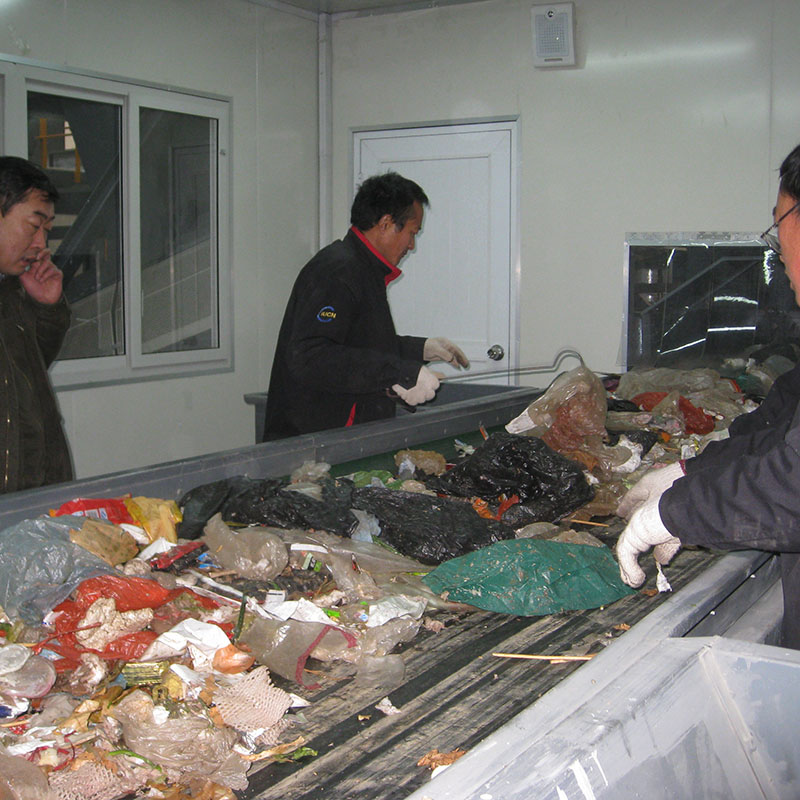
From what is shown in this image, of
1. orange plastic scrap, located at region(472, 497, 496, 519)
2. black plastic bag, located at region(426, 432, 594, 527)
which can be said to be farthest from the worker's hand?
orange plastic scrap, located at region(472, 497, 496, 519)

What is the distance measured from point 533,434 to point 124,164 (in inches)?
114

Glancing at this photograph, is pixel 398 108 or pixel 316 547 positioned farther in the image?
pixel 398 108

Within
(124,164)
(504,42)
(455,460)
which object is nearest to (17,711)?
(455,460)

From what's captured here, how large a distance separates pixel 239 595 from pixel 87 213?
3.48m

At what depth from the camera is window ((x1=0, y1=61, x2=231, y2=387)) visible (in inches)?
180

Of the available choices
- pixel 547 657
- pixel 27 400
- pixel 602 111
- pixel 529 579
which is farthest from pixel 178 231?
pixel 547 657

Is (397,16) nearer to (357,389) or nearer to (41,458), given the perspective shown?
(357,389)

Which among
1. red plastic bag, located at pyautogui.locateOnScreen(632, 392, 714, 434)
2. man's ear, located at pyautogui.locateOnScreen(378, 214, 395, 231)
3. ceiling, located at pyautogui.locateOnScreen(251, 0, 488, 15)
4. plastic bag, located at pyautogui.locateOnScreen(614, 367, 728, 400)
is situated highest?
ceiling, located at pyautogui.locateOnScreen(251, 0, 488, 15)

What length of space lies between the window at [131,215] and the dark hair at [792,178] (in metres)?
3.76

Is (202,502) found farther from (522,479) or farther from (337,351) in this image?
(337,351)

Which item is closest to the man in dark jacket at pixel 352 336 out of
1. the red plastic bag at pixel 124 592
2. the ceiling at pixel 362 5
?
the red plastic bag at pixel 124 592

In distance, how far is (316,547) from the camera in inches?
83.7

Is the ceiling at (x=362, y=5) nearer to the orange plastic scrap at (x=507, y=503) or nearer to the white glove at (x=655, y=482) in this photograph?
the orange plastic scrap at (x=507, y=503)

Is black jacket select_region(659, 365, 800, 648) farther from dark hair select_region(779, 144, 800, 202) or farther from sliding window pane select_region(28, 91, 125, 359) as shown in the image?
sliding window pane select_region(28, 91, 125, 359)
